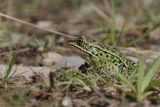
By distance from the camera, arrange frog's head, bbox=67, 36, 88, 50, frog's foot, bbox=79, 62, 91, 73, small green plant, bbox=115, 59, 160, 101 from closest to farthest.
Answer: small green plant, bbox=115, 59, 160, 101
frog's foot, bbox=79, 62, 91, 73
frog's head, bbox=67, 36, 88, 50

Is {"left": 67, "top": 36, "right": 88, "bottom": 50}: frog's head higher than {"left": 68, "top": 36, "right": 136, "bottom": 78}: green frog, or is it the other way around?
{"left": 67, "top": 36, "right": 88, "bottom": 50}: frog's head

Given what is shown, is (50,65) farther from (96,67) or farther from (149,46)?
(149,46)

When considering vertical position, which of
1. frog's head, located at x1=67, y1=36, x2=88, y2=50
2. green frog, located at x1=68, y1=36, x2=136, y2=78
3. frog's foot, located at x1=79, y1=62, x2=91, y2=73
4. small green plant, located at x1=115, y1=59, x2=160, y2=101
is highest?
frog's head, located at x1=67, y1=36, x2=88, y2=50

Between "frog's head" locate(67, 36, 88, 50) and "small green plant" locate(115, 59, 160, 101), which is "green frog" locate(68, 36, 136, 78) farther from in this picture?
"small green plant" locate(115, 59, 160, 101)

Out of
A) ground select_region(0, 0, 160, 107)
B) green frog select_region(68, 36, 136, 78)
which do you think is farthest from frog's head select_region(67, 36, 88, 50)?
ground select_region(0, 0, 160, 107)

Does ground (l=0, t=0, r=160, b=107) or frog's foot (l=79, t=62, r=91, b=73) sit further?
frog's foot (l=79, t=62, r=91, b=73)

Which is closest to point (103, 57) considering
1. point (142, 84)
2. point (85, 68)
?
point (85, 68)

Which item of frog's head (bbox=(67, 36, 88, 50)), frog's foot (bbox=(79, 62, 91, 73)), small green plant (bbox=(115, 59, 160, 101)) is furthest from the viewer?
frog's head (bbox=(67, 36, 88, 50))

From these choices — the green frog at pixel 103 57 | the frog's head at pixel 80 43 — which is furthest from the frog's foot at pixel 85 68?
the frog's head at pixel 80 43

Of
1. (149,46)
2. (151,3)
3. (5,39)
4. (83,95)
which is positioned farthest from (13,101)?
(151,3)
